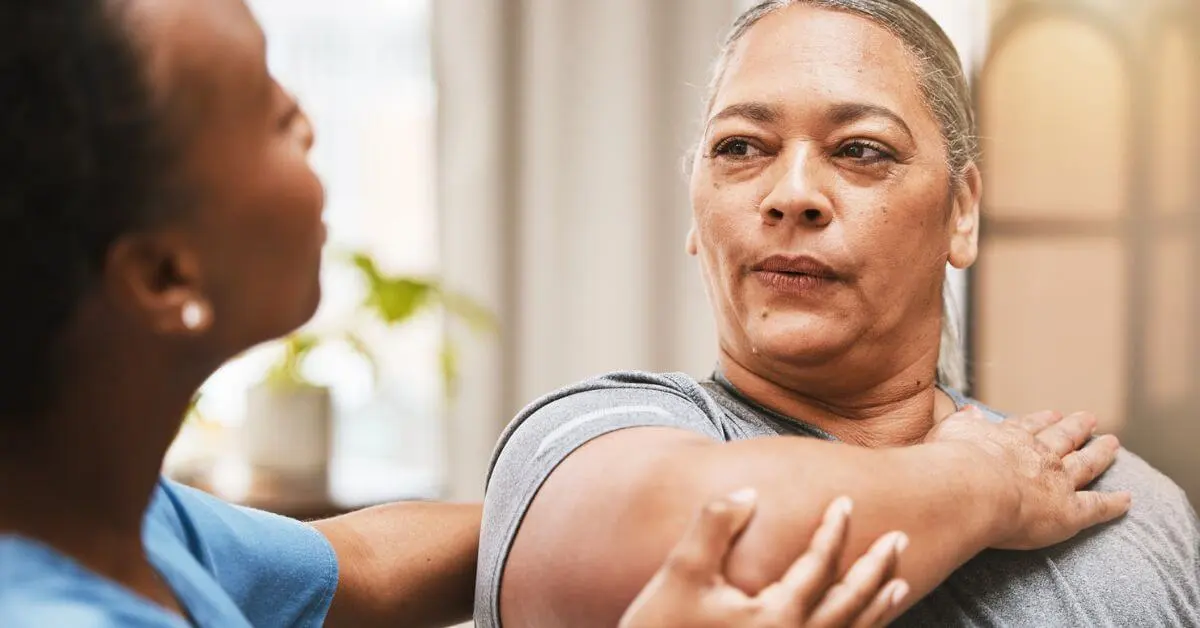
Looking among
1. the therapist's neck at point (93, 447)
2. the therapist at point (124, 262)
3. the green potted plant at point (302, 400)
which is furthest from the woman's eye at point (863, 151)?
the green potted plant at point (302, 400)

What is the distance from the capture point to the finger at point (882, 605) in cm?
79

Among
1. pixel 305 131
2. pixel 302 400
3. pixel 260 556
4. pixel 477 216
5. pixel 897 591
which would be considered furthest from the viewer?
pixel 477 216

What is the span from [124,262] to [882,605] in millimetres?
545

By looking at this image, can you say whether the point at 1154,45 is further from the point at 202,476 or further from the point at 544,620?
the point at 202,476

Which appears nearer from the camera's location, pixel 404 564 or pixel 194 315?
pixel 194 315

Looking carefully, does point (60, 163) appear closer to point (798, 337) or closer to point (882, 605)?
point (882, 605)

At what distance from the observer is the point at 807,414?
4.21 ft

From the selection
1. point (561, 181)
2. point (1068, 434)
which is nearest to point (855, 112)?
point (1068, 434)

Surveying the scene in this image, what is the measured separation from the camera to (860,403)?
131cm

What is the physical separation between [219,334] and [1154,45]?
1.85m

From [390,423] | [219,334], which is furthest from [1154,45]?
[390,423]

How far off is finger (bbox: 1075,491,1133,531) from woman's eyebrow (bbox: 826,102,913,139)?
0.44 m

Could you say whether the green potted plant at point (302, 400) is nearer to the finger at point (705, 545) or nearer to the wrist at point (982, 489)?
the wrist at point (982, 489)

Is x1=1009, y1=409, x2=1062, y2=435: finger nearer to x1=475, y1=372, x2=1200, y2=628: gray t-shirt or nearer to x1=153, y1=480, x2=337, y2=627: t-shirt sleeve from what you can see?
x1=475, y1=372, x2=1200, y2=628: gray t-shirt
